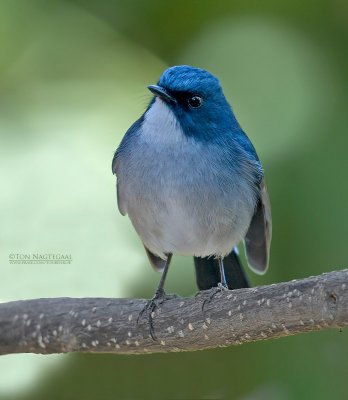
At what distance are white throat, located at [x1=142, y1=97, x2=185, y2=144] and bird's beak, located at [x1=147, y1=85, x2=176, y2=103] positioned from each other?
44 mm

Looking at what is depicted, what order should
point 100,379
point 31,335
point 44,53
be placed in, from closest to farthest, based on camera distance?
point 31,335
point 100,379
point 44,53

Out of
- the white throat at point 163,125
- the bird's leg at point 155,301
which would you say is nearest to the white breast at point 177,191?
the white throat at point 163,125

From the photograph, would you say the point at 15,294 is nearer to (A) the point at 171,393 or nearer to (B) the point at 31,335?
(B) the point at 31,335

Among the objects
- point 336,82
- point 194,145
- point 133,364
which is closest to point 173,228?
point 194,145

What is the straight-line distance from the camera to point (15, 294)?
397cm

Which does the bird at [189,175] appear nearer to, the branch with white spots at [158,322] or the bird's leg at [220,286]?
the bird's leg at [220,286]

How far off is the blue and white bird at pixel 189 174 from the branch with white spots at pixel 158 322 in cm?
29

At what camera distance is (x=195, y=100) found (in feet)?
13.0

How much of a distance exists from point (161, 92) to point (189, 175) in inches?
15.4

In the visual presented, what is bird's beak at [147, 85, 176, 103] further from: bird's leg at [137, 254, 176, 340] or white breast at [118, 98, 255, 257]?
bird's leg at [137, 254, 176, 340]

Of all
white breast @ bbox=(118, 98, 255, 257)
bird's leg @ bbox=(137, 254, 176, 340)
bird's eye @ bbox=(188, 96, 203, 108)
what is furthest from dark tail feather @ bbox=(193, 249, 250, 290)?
bird's eye @ bbox=(188, 96, 203, 108)

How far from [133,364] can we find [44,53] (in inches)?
58.9

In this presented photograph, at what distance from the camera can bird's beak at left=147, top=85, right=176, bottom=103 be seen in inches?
150

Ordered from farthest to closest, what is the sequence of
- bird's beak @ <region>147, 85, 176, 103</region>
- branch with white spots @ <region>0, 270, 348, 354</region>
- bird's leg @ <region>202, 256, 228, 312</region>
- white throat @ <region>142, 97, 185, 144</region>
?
white throat @ <region>142, 97, 185, 144</region> < bird's beak @ <region>147, 85, 176, 103</region> < bird's leg @ <region>202, 256, 228, 312</region> < branch with white spots @ <region>0, 270, 348, 354</region>
